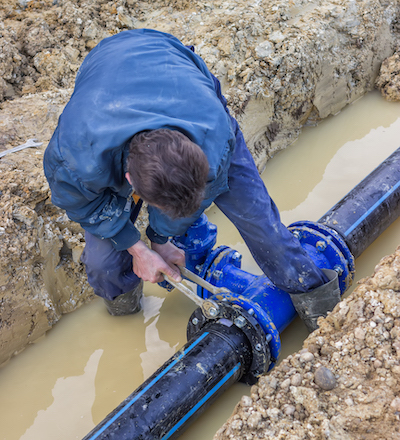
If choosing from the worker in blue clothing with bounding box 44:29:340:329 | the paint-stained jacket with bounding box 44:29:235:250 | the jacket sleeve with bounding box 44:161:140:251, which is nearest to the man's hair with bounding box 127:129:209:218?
the worker in blue clothing with bounding box 44:29:340:329

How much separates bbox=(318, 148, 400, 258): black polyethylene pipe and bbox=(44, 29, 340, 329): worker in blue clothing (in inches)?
16.2

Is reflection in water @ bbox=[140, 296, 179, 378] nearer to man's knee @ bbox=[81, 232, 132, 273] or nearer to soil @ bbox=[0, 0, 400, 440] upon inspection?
soil @ bbox=[0, 0, 400, 440]

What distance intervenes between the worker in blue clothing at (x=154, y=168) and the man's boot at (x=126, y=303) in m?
0.17

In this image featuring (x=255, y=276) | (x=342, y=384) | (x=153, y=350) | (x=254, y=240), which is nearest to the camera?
(x=342, y=384)

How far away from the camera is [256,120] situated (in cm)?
328

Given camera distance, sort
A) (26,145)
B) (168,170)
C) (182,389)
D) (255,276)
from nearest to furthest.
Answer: (168,170)
(182,389)
(255,276)
(26,145)

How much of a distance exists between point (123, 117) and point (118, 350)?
4.93ft

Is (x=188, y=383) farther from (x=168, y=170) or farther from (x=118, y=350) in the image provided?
(x=168, y=170)

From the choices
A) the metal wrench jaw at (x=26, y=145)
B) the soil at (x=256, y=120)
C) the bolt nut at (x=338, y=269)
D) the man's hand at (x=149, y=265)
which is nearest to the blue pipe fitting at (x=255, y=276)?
the bolt nut at (x=338, y=269)

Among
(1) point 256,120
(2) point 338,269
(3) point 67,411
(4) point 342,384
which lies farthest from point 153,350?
(1) point 256,120

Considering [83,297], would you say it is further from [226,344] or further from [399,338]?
[399,338]

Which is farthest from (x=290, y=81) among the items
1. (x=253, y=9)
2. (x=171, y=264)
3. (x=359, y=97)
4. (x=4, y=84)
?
(x=4, y=84)

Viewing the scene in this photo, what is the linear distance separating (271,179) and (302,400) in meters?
2.17

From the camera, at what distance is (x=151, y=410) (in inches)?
66.2
